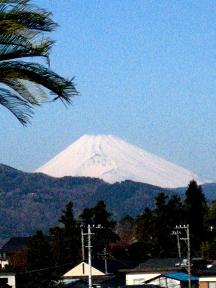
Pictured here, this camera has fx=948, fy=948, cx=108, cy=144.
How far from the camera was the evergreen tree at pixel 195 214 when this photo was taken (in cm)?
11250

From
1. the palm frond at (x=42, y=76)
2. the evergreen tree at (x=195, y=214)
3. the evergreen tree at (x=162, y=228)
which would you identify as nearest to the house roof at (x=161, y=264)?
the evergreen tree at (x=162, y=228)

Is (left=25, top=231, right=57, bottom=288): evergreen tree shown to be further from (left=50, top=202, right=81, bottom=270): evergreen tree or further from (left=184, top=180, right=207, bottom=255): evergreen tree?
(left=184, top=180, right=207, bottom=255): evergreen tree

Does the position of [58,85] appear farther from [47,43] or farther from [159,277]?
[159,277]

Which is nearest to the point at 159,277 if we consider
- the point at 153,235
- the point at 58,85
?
the point at 153,235

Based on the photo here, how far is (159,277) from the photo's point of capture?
75938 millimetres

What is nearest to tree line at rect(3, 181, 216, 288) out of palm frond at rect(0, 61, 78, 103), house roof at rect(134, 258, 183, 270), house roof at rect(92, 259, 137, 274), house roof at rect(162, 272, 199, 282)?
house roof at rect(92, 259, 137, 274)

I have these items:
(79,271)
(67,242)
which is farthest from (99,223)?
(79,271)

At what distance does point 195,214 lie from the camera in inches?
4653

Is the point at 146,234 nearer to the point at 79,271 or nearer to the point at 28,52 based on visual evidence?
the point at 79,271

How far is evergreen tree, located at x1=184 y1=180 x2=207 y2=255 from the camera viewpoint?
112500mm

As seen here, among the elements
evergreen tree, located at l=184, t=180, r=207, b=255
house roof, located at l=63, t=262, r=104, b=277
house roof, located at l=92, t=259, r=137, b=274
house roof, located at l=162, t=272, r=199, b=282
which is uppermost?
Answer: evergreen tree, located at l=184, t=180, r=207, b=255

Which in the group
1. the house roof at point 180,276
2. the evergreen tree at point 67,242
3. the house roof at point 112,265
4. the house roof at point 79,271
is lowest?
the house roof at point 180,276

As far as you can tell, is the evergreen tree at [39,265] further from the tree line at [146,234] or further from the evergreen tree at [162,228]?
the evergreen tree at [162,228]

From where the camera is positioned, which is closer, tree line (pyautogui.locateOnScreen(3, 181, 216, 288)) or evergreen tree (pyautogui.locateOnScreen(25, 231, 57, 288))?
evergreen tree (pyautogui.locateOnScreen(25, 231, 57, 288))
